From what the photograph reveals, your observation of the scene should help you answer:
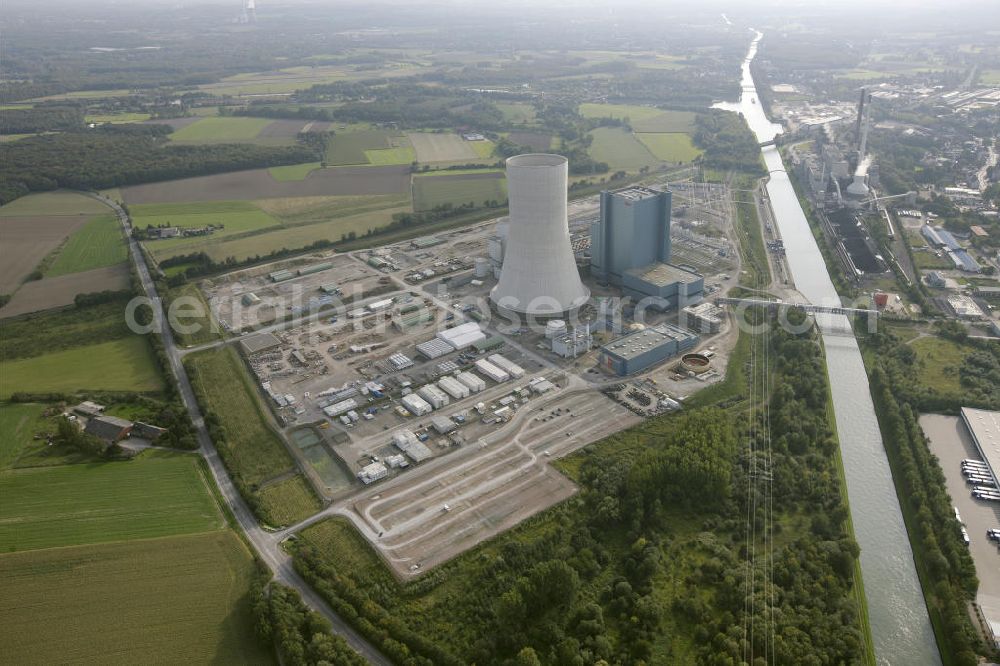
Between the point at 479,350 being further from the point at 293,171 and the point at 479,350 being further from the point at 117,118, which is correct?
the point at 117,118

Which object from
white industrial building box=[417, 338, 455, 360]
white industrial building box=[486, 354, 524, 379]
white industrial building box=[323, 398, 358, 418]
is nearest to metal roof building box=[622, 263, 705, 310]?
white industrial building box=[486, 354, 524, 379]

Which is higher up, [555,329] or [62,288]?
[62,288]

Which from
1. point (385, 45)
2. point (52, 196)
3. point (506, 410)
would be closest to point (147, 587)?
point (506, 410)

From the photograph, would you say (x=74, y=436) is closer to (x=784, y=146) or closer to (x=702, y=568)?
(x=702, y=568)

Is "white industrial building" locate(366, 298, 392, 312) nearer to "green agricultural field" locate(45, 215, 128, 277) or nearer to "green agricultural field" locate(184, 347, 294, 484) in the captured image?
"green agricultural field" locate(184, 347, 294, 484)

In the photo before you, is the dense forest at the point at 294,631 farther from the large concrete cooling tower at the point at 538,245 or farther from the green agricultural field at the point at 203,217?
the green agricultural field at the point at 203,217

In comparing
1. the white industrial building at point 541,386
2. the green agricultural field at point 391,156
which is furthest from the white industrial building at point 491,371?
the green agricultural field at point 391,156

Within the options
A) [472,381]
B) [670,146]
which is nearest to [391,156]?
[670,146]
